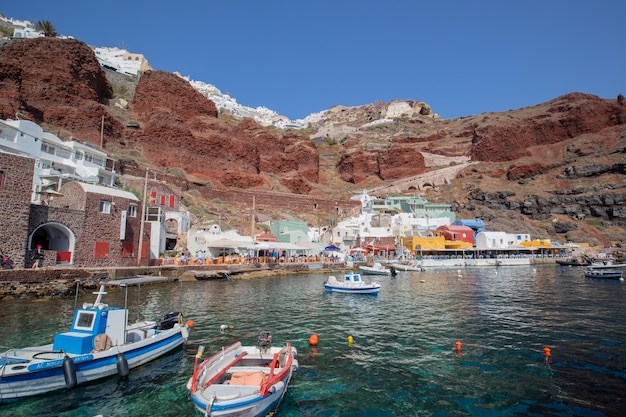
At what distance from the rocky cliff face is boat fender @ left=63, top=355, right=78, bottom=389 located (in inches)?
1764

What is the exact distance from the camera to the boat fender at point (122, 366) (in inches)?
395

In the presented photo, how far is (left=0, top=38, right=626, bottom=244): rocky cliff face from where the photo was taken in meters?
58.8

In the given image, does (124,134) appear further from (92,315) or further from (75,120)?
(92,315)

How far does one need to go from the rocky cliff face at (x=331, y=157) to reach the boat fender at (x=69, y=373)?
44814mm

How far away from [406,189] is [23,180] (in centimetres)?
8820

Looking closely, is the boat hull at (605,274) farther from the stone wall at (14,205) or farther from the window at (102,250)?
the stone wall at (14,205)

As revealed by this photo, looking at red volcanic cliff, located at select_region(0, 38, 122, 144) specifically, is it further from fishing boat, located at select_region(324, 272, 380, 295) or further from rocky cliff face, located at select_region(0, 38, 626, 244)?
fishing boat, located at select_region(324, 272, 380, 295)

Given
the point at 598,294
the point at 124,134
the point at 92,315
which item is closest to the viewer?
the point at 92,315

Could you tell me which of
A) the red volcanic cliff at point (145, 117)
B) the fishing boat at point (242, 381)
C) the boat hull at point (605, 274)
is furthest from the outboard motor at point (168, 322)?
the red volcanic cliff at point (145, 117)

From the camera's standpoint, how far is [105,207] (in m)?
28.5

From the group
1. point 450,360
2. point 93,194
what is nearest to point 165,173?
point 93,194

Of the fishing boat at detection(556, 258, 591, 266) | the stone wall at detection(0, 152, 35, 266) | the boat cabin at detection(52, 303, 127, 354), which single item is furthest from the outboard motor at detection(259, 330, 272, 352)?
the fishing boat at detection(556, 258, 591, 266)

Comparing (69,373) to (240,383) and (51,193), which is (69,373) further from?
(51,193)

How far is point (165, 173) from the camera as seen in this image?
56750 mm
